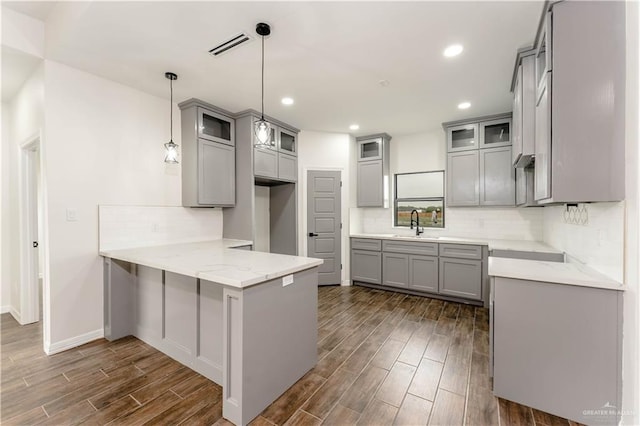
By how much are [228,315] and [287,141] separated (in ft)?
10.9

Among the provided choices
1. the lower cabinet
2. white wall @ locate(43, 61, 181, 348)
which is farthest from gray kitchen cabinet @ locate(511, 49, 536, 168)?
white wall @ locate(43, 61, 181, 348)

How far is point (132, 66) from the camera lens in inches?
105

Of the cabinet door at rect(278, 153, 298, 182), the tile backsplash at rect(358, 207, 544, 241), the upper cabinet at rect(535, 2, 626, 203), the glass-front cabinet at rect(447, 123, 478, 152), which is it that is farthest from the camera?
the cabinet door at rect(278, 153, 298, 182)

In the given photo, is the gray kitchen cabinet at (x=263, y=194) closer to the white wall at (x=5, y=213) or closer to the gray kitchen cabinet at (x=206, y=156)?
the gray kitchen cabinet at (x=206, y=156)

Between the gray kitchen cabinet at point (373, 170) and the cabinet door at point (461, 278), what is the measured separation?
1.49 m

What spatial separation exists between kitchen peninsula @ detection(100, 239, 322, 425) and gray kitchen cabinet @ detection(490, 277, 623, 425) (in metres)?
1.40

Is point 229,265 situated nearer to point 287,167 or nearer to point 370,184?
point 287,167

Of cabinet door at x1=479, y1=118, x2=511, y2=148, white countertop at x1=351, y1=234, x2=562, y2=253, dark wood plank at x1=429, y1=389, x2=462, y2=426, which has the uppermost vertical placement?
cabinet door at x1=479, y1=118, x2=511, y2=148

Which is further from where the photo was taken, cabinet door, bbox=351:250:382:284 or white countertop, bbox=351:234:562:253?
cabinet door, bbox=351:250:382:284

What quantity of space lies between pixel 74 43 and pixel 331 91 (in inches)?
94.2

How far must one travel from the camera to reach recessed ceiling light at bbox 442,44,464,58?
7.55ft

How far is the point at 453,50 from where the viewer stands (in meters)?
2.36

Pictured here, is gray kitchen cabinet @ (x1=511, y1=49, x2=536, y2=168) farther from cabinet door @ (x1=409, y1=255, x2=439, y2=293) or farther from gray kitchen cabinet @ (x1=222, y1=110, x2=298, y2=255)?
gray kitchen cabinet @ (x1=222, y1=110, x2=298, y2=255)

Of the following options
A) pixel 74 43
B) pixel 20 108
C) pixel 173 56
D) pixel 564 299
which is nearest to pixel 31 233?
pixel 20 108
